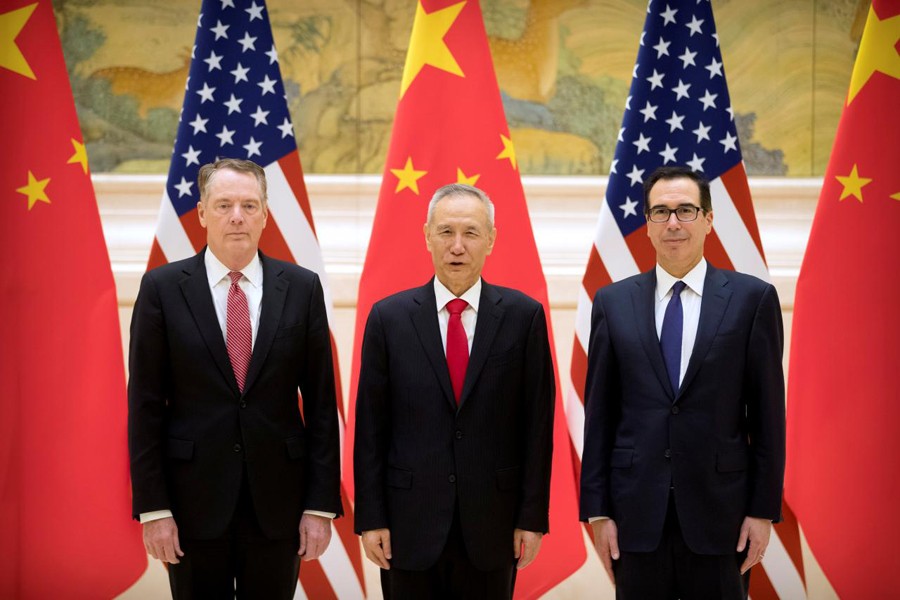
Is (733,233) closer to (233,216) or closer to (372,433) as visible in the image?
(372,433)

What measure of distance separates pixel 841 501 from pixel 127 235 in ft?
11.2

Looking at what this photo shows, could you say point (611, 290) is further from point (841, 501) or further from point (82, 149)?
point (82, 149)

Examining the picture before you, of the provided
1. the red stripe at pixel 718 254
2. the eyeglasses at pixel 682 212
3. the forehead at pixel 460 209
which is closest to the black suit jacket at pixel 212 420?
the forehead at pixel 460 209

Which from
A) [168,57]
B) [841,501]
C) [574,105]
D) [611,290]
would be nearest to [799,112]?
[574,105]

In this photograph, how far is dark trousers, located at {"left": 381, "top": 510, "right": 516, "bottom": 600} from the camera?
2.28m

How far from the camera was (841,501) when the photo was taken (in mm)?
3234

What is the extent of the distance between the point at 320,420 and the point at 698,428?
3.41 ft

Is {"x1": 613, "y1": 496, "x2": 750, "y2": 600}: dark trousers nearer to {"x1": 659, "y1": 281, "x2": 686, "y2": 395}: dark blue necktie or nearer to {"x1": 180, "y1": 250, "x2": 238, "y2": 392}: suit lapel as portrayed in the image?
{"x1": 659, "y1": 281, "x2": 686, "y2": 395}: dark blue necktie

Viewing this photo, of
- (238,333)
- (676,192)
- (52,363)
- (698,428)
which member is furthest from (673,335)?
(52,363)

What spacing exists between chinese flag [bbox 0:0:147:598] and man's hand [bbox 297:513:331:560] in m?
1.17

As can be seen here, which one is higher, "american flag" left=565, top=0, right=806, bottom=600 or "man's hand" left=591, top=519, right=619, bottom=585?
"american flag" left=565, top=0, right=806, bottom=600

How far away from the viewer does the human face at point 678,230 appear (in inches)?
95.1

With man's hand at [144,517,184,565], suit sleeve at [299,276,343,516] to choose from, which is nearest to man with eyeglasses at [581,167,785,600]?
suit sleeve at [299,276,343,516]

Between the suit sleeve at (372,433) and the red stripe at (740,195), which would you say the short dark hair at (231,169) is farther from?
the red stripe at (740,195)
